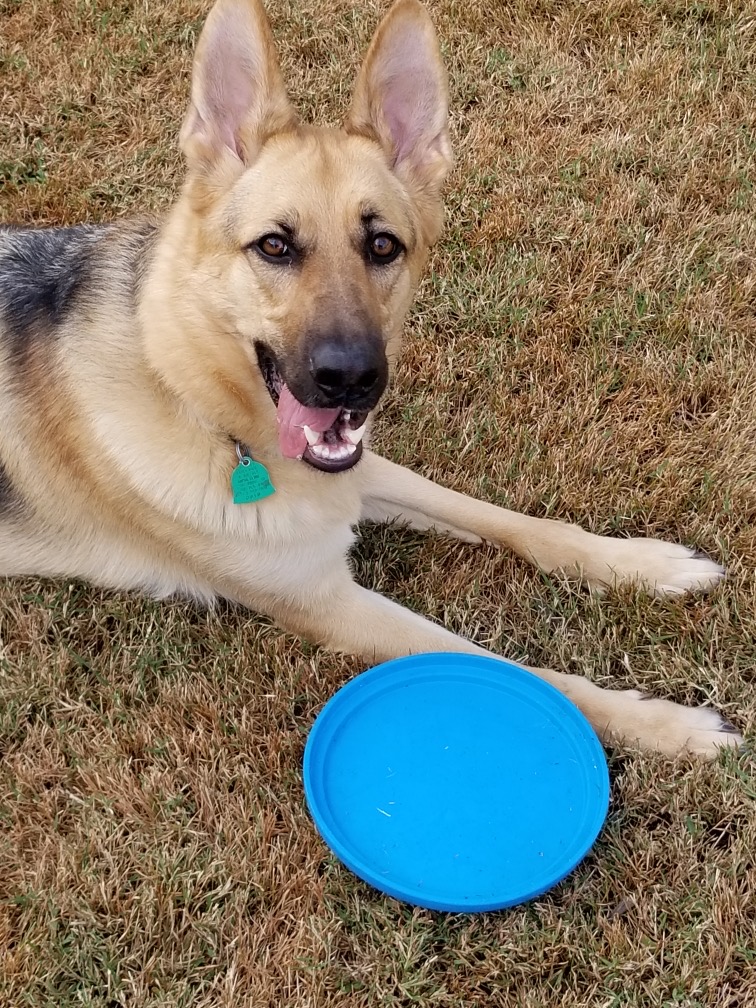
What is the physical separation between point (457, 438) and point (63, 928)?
2.36 metres

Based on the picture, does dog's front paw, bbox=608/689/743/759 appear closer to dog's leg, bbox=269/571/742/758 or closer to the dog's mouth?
dog's leg, bbox=269/571/742/758

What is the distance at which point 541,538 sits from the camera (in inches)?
133

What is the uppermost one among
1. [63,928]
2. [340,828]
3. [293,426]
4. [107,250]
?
[107,250]

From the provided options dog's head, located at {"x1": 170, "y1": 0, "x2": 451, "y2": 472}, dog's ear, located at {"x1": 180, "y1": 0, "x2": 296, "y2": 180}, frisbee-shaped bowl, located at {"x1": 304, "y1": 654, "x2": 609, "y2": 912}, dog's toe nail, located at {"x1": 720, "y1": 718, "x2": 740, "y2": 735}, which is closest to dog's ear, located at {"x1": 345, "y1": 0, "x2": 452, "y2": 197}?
dog's head, located at {"x1": 170, "y1": 0, "x2": 451, "y2": 472}

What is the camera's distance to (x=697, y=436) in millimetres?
3797

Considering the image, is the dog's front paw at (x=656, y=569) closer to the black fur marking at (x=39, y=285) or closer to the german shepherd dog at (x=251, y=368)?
the german shepherd dog at (x=251, y=368)

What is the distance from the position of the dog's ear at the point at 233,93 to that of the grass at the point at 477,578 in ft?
4.94

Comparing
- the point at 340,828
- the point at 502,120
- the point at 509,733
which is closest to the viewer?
the point at 340,828

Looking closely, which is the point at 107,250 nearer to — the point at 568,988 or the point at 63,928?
the point at 63,928

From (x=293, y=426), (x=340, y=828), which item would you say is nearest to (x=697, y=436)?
(x=293, y=426)

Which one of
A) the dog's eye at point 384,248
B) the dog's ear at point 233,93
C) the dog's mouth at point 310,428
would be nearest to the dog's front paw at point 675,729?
the dog's mouth at point 310,428

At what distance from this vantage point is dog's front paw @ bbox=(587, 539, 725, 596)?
3.25 metres

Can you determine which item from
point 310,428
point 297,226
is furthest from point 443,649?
point 297,226

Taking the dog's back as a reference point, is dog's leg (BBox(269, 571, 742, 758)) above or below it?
below
